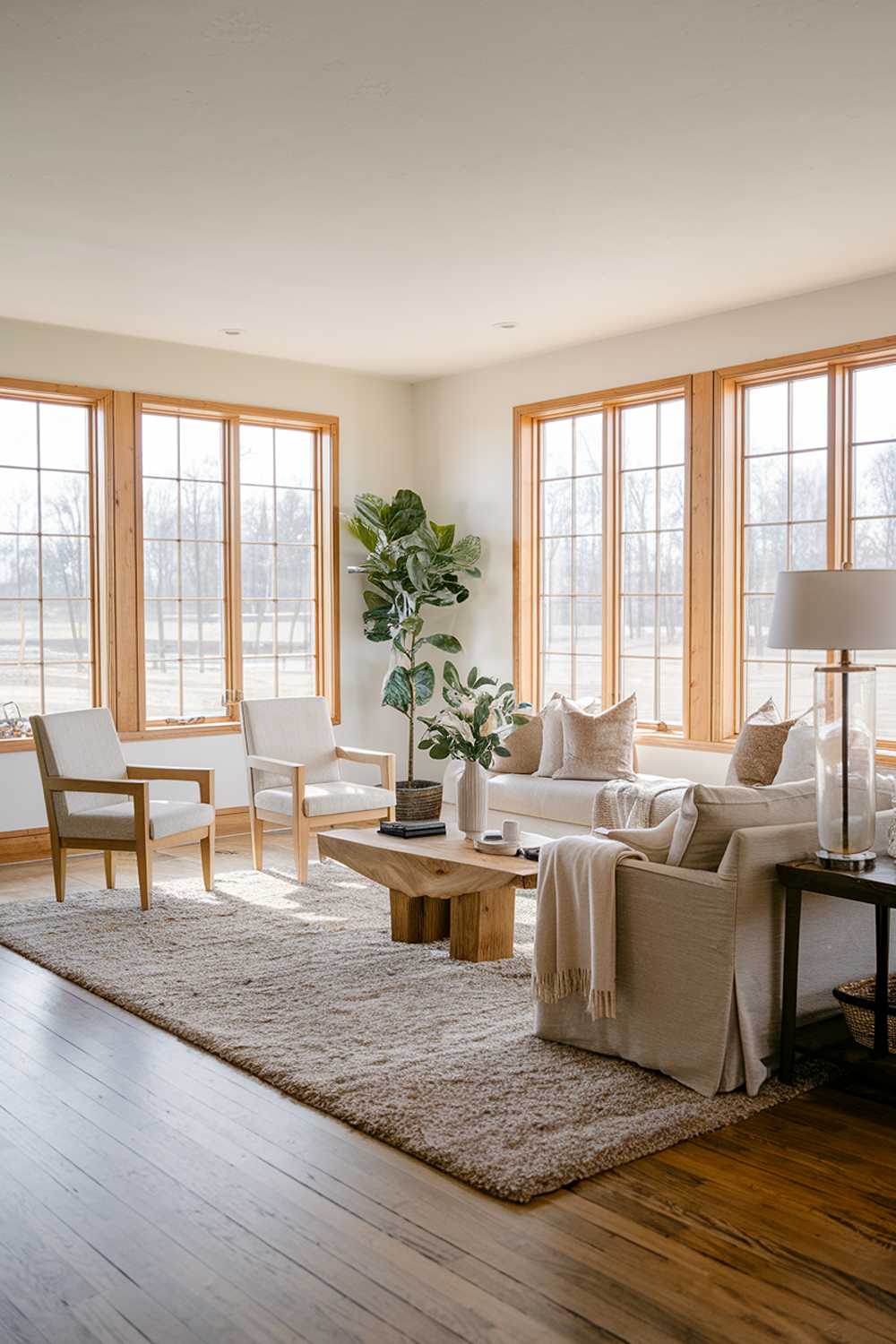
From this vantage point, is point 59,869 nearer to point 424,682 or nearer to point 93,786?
point 93,786

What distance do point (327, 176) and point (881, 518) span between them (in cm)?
321

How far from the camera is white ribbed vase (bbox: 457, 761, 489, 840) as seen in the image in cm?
511

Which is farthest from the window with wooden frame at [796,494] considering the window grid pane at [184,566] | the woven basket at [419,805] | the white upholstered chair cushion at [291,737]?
the window grid pane at [184,566]

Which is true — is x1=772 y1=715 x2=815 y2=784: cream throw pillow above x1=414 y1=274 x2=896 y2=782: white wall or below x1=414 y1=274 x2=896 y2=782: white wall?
below

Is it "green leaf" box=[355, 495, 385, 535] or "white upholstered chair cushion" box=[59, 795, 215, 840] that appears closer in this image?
"white upholstered chair cushion" box=[59, 795, 215, 840]

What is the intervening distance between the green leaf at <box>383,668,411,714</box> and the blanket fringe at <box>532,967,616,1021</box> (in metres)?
4.19

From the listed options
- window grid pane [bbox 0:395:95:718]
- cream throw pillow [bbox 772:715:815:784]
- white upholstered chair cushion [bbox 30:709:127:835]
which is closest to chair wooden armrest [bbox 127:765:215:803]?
white upholstered chair cushion [bbox 30:709:127:835]

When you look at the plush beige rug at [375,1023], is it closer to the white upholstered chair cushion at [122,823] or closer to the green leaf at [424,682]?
the white upholstered chair cushion at [122,823]

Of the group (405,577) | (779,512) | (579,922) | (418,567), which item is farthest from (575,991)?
(405,577)

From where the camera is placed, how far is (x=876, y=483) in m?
6.09

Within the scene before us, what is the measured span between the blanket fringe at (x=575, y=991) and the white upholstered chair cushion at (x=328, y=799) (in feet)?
8.52

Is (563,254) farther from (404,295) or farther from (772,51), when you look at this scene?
(772,51)

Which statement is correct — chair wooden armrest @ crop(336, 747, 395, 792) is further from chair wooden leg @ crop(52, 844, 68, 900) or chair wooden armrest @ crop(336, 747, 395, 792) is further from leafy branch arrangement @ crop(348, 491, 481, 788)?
chair wooden leg @ crop(52, 844, 68, 900)

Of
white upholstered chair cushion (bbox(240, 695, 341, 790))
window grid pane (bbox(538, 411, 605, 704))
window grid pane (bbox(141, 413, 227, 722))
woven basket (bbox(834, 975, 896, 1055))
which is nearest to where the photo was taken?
woven basket (bbox(834, 975, 896, 1055))
